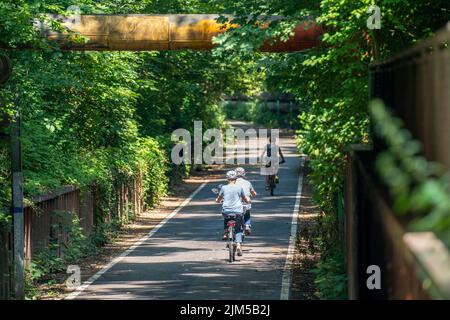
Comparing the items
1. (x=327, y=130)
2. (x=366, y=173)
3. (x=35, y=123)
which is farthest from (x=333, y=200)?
(x=366, y=173)

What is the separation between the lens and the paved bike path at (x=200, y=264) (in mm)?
17594

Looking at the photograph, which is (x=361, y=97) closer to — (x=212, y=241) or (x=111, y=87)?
(x=212, y=241)

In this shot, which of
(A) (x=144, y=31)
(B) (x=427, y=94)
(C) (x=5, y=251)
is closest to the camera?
(B) (x=427, y=94)

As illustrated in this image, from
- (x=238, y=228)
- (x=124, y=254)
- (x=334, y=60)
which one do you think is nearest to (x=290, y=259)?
(x=238, y=228)

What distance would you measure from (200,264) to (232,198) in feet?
5.53

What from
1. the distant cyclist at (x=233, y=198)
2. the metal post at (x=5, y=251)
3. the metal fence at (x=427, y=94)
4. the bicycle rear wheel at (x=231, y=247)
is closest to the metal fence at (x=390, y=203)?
the metal fence at (x=427, y=94)

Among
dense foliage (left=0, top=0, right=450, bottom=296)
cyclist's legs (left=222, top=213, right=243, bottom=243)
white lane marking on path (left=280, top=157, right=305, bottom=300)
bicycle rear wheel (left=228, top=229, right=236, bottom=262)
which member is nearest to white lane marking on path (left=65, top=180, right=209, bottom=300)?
dense foliage (left=0, top=0, right=450, bottom=296)

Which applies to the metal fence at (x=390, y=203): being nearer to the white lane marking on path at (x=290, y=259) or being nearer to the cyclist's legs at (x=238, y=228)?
the white lane marking on path at (x=290, y=259)

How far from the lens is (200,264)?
21.7m

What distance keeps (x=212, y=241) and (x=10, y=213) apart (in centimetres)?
956

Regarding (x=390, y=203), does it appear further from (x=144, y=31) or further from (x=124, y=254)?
(x=124, y=254)

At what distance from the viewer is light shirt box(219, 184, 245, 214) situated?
68.3 feet

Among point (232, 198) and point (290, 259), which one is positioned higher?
point (232, 198)
